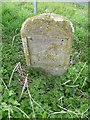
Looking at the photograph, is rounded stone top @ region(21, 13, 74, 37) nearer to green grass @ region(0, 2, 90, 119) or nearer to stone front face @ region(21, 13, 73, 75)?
stone front face @ region(21, 13, 73, 75)

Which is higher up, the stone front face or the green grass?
the stone front face

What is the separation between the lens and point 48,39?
12.2ft

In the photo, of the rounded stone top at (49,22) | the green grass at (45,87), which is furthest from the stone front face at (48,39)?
the green grass at (45,87)

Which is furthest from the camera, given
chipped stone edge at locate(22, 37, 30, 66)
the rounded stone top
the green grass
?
chipped stone edge at locate(22, 37, 30, 66)

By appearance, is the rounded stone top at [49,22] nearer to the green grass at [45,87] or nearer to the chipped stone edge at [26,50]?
the chipped stone edge at [26,50]

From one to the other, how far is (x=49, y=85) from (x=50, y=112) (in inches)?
22.5

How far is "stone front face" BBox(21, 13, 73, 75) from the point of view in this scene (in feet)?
12.1

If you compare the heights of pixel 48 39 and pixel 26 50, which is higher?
pixel 48 39

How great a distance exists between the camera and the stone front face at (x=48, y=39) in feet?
12.1

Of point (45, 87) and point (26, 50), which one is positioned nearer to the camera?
point (45, 87)

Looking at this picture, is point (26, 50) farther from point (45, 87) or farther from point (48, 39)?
point (45, 87)

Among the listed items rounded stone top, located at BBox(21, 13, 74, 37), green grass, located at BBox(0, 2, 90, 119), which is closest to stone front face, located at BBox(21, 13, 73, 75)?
rounded stone top, located at BBox(21, 13, 74, 37)

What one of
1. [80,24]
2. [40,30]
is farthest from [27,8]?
[40,30]

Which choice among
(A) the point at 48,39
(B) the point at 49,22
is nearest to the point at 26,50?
(A) the point at 48,39
